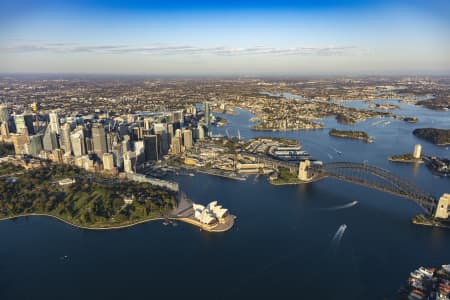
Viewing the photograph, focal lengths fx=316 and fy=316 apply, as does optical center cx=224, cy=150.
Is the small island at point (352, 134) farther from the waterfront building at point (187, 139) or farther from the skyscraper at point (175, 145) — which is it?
the skyscraper at point (175, 145)

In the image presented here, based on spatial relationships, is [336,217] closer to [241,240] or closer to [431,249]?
[431,249]

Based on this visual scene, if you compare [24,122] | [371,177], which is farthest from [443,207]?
[24,122]

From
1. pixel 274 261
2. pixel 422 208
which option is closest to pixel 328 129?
pixel 422 208

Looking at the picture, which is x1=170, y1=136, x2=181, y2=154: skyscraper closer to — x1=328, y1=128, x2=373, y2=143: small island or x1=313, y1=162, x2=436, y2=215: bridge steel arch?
x1=313, y1=162, x2=436, y2=215: bridge steel arch

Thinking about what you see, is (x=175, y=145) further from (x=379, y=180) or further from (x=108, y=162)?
(x=379, y=180)

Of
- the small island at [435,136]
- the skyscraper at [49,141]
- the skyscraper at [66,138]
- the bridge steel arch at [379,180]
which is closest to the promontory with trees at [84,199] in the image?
the skyscraper at [66,138]

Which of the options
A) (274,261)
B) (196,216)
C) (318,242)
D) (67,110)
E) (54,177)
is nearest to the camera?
(274,261)
